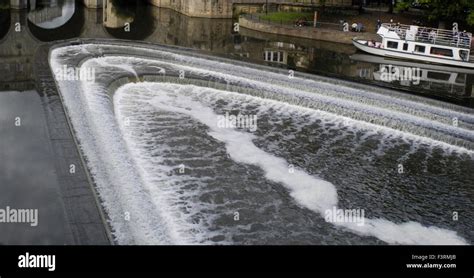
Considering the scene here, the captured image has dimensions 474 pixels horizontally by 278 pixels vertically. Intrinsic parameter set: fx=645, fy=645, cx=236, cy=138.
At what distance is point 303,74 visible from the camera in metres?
42.9

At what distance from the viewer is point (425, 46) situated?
54.1 metres

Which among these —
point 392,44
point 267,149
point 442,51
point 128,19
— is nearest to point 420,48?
point 442,51

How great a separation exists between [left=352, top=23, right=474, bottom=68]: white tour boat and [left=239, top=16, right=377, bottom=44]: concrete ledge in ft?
15.8

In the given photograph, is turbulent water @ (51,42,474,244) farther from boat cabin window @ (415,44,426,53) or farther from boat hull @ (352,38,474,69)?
boat cabin window @ (415,44,426,53)

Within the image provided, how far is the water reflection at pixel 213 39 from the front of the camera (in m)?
45.6

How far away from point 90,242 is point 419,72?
36.2 meters

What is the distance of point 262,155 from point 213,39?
101ft

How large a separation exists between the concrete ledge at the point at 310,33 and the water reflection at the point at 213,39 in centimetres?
117

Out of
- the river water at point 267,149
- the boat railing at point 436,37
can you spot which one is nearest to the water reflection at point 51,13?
the river water at point 267,149

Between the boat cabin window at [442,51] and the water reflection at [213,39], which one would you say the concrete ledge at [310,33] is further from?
the boat cabin window at [442,51]

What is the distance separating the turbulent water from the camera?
74.8ft
